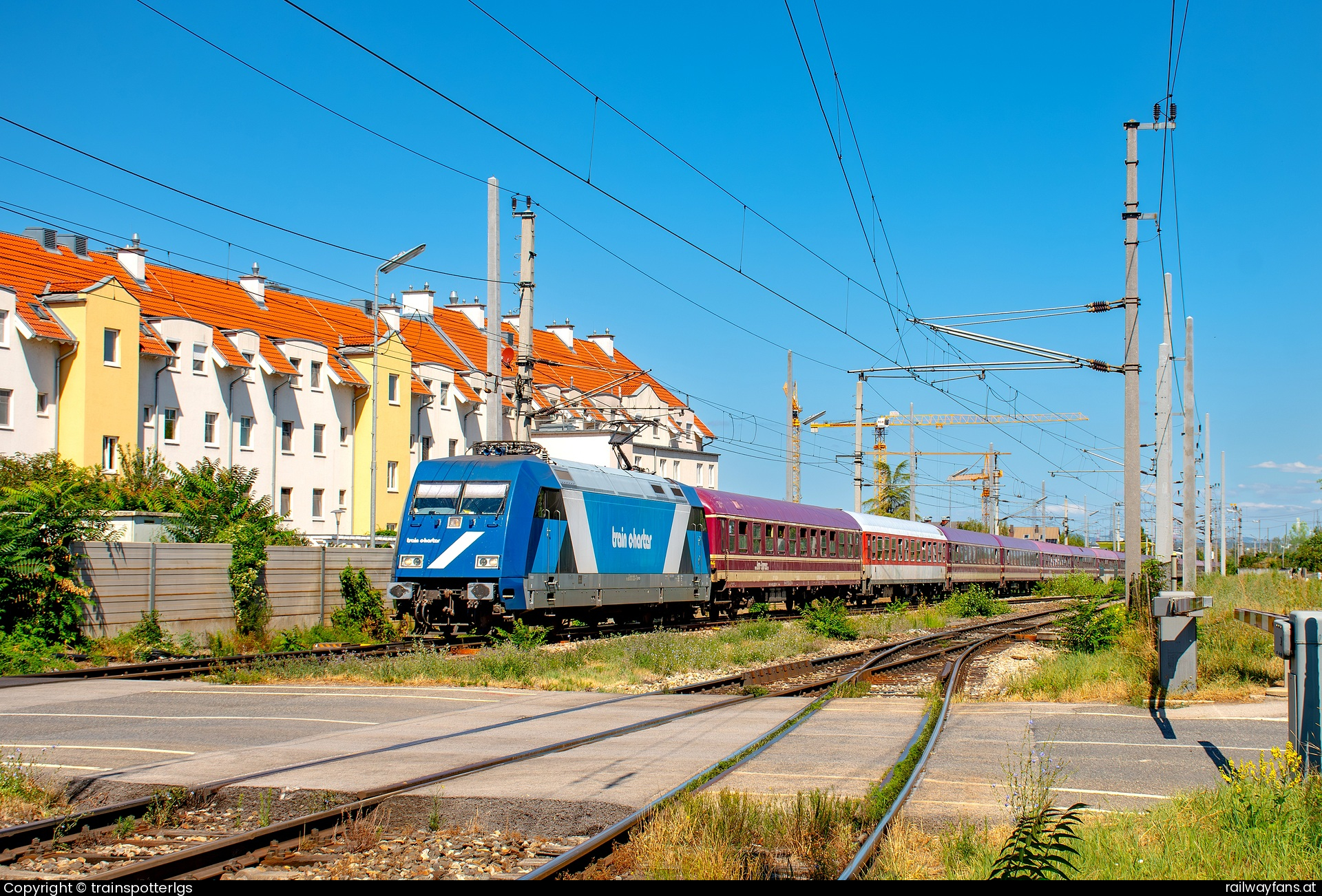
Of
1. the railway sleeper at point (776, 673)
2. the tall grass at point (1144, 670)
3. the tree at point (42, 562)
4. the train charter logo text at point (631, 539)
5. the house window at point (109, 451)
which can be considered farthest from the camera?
the house window at point (109, 451)

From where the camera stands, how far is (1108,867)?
580cm

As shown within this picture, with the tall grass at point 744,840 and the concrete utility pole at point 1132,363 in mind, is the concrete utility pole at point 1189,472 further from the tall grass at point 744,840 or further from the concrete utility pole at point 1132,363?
the tall grass at point 744,840

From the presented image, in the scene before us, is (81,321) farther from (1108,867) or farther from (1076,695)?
(1108,867)

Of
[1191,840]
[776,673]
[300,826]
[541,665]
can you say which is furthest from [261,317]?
[1191,840]

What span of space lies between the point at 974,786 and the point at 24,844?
6.36 m

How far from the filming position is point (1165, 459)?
25.4 m

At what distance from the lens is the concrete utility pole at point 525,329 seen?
24.9 meters

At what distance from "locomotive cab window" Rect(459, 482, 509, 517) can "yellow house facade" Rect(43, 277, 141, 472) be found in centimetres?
1850

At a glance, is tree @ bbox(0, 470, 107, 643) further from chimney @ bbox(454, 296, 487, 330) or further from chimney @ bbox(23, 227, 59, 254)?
chimney @ bbox(454, 296, 487, 330)

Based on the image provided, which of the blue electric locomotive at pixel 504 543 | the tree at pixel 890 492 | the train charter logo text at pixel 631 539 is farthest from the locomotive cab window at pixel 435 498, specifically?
the tree at pixel 890 492

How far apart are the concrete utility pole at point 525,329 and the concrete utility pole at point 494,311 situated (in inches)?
22.2

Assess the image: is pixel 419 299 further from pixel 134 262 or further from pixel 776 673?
pixel 776 673

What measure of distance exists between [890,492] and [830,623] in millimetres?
48681

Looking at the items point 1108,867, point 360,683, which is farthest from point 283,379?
point 1108,867
